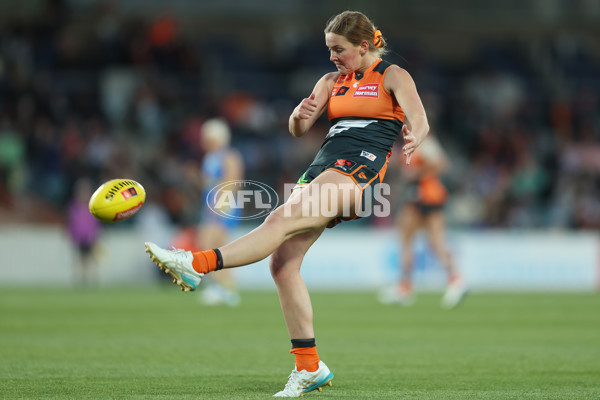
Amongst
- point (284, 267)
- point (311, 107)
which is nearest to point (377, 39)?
point (311, 107)

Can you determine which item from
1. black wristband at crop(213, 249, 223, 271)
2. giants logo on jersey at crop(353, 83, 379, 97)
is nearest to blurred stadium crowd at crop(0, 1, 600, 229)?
giants logo on jersey at crop(353, 83, 379, 97)

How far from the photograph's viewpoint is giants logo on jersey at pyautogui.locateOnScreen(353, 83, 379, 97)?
19.5 feet

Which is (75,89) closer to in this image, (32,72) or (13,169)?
(32,72)

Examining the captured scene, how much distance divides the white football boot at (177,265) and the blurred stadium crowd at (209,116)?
1384 centimetres

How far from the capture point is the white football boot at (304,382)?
5.79m

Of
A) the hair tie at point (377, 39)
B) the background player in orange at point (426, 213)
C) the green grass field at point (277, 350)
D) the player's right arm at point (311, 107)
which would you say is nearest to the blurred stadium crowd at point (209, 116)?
the background player in orange at point (426, 213)

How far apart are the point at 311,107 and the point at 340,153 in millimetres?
381

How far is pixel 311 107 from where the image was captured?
6004 millimetres

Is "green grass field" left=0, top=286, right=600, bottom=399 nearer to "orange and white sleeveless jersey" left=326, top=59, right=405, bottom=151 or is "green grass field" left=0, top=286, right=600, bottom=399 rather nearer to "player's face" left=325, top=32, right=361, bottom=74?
"orange and white sleeveless jersey" left=326, top=59, right=405, bottom=151

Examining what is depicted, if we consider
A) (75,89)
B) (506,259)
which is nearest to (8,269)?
(75,89)

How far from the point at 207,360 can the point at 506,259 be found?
1375 cm

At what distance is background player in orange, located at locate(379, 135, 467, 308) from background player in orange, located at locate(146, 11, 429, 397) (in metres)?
8.24

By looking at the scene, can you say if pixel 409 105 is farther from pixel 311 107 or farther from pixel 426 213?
pixel 426 213

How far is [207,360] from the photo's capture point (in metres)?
7.53
